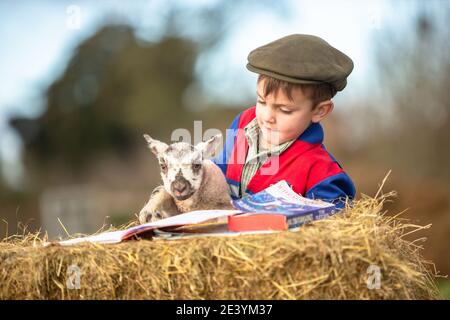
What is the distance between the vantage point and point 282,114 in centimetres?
396

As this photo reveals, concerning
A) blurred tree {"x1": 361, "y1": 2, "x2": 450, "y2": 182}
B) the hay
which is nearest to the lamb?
the hay

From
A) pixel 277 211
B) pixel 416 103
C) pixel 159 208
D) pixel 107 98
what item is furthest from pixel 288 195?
pixel 107 98

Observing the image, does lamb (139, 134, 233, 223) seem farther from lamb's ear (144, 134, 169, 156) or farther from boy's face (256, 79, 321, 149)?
boy's face (256, 79, 321, 149)

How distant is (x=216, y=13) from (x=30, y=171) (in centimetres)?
733

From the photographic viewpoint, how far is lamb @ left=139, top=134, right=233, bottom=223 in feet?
11.9

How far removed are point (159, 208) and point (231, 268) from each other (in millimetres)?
841

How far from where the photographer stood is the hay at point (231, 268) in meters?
2.93

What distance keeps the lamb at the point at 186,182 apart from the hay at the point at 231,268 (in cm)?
46

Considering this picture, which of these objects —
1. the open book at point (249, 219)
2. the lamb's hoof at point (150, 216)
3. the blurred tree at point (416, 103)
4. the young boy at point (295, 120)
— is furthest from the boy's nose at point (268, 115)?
the blurred tree at point (416, 103)

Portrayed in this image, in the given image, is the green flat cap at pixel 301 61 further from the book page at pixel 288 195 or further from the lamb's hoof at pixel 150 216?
the lamb's hoof at pixel 150 216

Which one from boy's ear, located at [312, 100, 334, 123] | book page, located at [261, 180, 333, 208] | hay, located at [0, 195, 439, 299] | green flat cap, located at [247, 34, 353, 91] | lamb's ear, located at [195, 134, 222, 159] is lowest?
hay, located at [0, 195, 439, 299]

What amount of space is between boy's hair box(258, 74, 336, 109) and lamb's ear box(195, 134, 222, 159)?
0.38m

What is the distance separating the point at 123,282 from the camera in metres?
3.09
